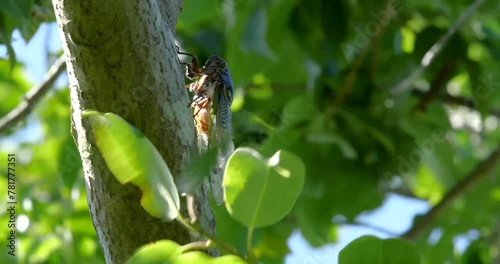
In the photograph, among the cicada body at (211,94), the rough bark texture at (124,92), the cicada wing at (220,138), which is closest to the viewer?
the rough bark texture at (124,92)

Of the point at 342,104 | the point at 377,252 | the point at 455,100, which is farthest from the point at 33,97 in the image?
the point at 455,100

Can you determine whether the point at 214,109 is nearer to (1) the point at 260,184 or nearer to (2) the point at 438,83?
(1) the point at 260,184

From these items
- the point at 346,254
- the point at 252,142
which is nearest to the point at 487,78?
the point at 252,142

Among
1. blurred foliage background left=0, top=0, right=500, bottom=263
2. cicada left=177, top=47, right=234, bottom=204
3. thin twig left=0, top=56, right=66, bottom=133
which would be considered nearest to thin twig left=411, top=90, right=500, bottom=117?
blurred foliage background left=0, top=0, right=500, bottom=263

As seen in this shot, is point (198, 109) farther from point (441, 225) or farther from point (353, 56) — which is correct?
point (441, 225)

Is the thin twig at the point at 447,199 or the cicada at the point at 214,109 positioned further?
the thin twig at the point at 447,199

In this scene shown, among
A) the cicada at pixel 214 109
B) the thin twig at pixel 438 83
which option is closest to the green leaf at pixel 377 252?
the cicada at pixel 214 109

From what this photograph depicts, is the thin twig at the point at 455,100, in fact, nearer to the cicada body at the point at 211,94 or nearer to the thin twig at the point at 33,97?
the thin twig at the point at 33,97
